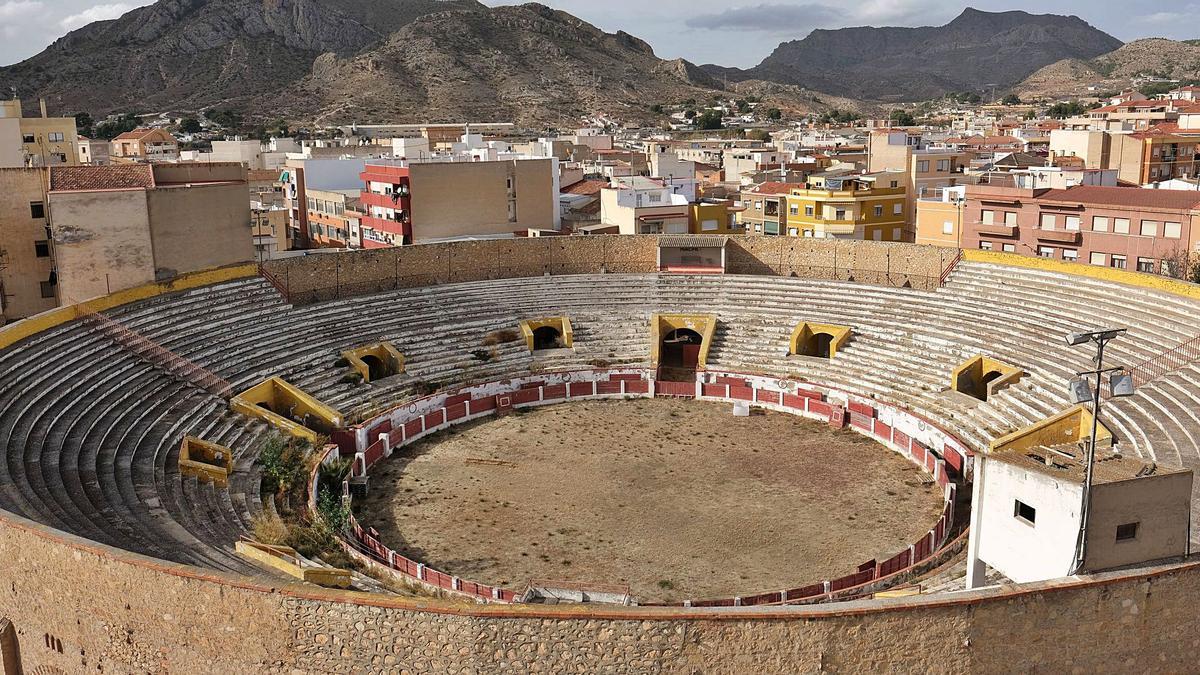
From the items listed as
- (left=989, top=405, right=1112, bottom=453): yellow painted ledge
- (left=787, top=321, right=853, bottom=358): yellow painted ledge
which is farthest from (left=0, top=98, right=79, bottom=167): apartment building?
(left=989, top=405, right=1112, bottom=453): yellow painted ledge

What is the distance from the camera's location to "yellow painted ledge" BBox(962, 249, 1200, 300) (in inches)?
1220

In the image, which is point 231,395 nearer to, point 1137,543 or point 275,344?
point 275,344

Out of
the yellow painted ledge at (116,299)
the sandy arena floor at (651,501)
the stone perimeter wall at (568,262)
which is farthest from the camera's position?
the stone perimeter wall at (568,262)

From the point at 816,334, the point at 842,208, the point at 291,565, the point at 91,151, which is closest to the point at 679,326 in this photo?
the point at 816,334

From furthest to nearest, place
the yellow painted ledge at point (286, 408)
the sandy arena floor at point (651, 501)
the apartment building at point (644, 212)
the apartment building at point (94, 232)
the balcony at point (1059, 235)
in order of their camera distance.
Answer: the apartment building at point (644, 212)
the balcony at point (1059, 235)
the apartment building at point (94, 232)
the yellow painted ledge at point (286, 408)
the sandy arena floor at point (651, 501)

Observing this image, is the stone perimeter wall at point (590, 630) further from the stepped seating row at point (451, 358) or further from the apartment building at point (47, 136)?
the apartment building at point (47, 136)

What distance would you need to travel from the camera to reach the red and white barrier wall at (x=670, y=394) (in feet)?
64.7

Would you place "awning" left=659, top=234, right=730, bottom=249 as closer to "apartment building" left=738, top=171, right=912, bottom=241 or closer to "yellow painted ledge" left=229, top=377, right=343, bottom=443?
"apartment building" left=738, top=171, right=912, bottom=241

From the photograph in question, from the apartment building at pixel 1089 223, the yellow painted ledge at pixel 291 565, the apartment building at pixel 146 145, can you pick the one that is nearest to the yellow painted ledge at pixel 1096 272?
the apartment building at pixel 1089 223

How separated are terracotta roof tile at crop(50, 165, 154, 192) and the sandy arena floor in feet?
44.8

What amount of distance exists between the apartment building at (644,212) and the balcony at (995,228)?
13111 millimetres

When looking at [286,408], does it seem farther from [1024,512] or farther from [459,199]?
[1024,512]

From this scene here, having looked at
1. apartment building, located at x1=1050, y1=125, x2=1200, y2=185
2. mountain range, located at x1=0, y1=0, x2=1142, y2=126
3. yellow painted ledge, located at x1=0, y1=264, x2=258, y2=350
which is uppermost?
mountain range, located at x1=0, y1=0, x2=1142, y2=126

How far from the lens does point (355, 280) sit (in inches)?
1462
